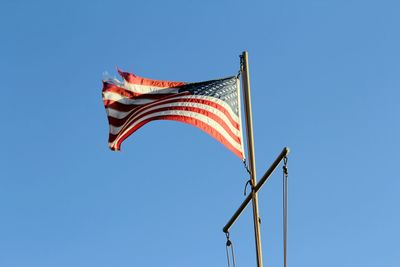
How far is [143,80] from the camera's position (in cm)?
1766

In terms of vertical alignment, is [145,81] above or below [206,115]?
above

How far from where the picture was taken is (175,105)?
1694 cm

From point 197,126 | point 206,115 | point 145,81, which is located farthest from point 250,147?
point 145,81

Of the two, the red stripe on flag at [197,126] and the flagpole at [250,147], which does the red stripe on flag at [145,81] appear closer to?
the red stripe on flag at [197,126]

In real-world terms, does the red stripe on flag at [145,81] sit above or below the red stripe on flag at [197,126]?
above

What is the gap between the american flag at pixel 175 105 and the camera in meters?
16.5

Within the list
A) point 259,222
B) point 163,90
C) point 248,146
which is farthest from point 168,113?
point 259,222

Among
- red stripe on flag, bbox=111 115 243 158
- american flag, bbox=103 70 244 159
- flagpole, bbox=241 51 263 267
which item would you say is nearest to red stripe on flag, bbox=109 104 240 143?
american flag, bbox=103 70 244 159

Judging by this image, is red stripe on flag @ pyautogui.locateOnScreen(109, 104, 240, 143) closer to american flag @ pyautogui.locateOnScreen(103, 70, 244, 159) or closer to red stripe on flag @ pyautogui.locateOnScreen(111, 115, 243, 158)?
american flag @ pyautogui.locateOnScreen(103, 70, 244, 159)

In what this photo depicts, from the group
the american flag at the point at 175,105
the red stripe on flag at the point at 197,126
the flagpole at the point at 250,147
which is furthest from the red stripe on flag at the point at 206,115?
the flagpole at the point at 250,147

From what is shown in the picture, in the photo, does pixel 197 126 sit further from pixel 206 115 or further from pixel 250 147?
pixel 250 147

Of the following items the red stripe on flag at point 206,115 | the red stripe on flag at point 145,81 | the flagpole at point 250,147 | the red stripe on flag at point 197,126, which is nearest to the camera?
the flagpole at point 250,147

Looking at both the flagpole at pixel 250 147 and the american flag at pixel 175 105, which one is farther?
the american flag at pixel 175 105

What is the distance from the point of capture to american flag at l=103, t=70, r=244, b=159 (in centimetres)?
1653
